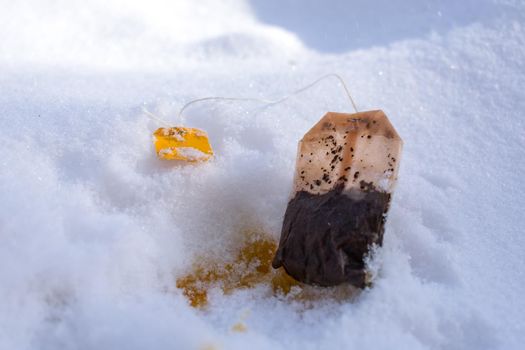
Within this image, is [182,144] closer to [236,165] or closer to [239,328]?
[236,165]

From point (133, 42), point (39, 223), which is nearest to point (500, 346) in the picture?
point (39, 223)

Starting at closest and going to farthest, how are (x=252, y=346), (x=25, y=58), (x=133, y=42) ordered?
(x=252, y=346), (x=25, y=58), (x=133, y=42)

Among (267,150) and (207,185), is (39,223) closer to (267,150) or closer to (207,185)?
(207,185)

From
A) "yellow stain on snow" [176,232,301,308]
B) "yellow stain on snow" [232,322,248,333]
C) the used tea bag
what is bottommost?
"yellow stain on snow" [232,322,248,333]

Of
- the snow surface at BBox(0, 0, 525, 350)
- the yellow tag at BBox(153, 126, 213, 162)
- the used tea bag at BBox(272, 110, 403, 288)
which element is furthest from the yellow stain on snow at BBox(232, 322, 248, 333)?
the yellow tag at BBox(153, 126, 213, 162)

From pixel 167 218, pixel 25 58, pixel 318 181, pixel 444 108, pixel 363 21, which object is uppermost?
pixel 363 21

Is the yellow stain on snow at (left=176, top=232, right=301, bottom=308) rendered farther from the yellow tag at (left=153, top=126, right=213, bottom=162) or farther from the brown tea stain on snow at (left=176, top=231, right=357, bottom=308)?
the yellow tag at (left=153, top=126, right=213, bottom=162)

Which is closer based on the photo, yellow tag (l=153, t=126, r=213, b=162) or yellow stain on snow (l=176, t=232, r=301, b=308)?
yellow stain on snow (l=176, t=232, r=301, b=308)
